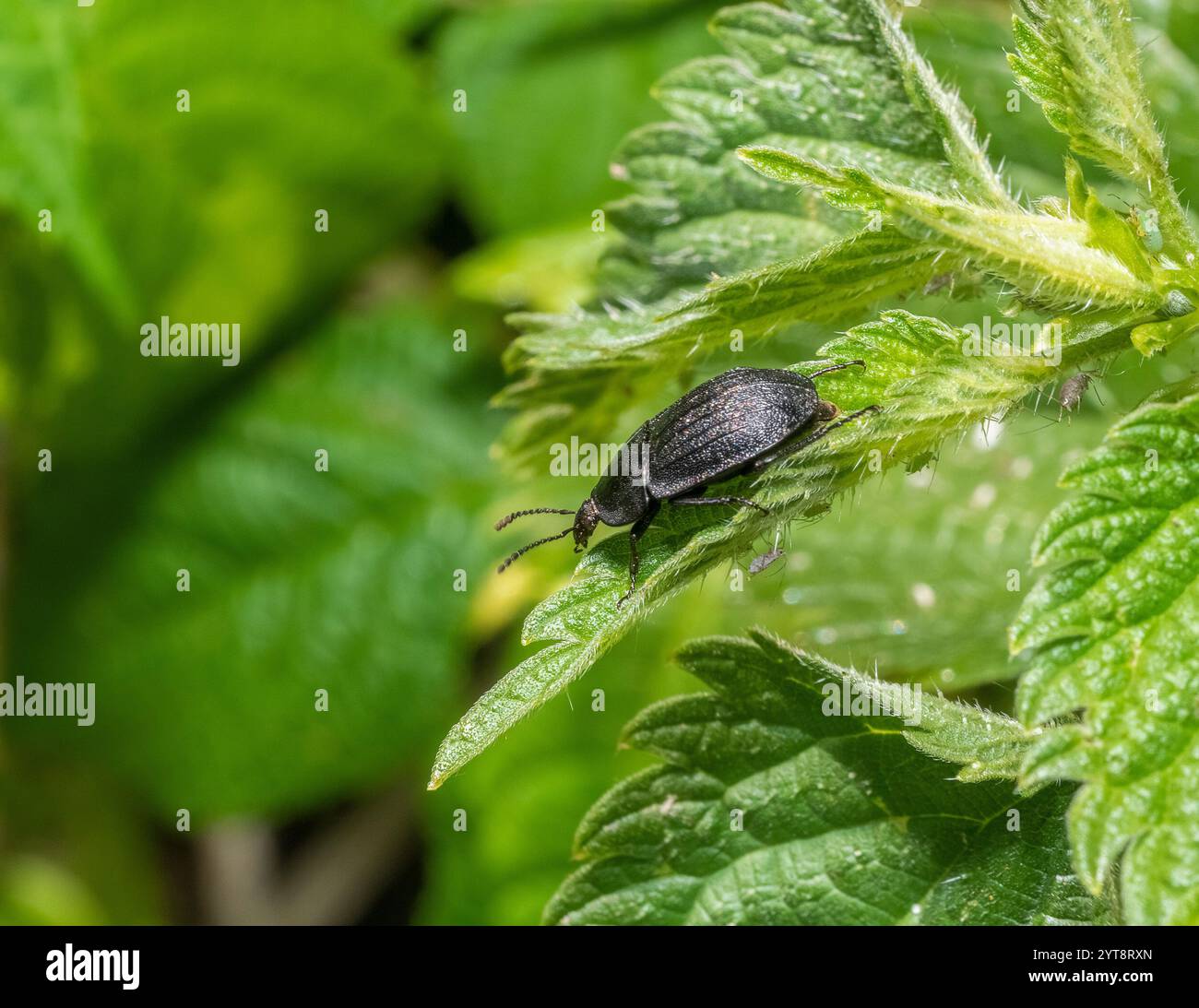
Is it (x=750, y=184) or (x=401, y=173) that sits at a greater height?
(x=401, y=173)

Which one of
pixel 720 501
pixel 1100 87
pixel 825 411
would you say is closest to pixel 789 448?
pixel 825 411

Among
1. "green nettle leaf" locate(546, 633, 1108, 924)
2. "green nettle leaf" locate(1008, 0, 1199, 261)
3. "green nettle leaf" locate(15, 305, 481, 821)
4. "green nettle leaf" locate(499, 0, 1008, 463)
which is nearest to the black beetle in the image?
"green nettle leaf" locate(499, 0, 1008, 463)

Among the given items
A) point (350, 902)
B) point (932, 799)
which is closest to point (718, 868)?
point (932, 799)

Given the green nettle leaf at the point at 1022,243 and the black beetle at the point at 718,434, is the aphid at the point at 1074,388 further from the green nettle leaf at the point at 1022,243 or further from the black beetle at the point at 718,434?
the black beetle at the point at 718,434

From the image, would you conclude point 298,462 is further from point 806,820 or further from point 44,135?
point 806,820

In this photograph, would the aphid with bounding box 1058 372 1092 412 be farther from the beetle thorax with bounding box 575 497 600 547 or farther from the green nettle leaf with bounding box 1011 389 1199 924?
the beetle thorax with bounding box 575 497 600 547

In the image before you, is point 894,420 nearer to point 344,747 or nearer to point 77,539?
point 344,747
